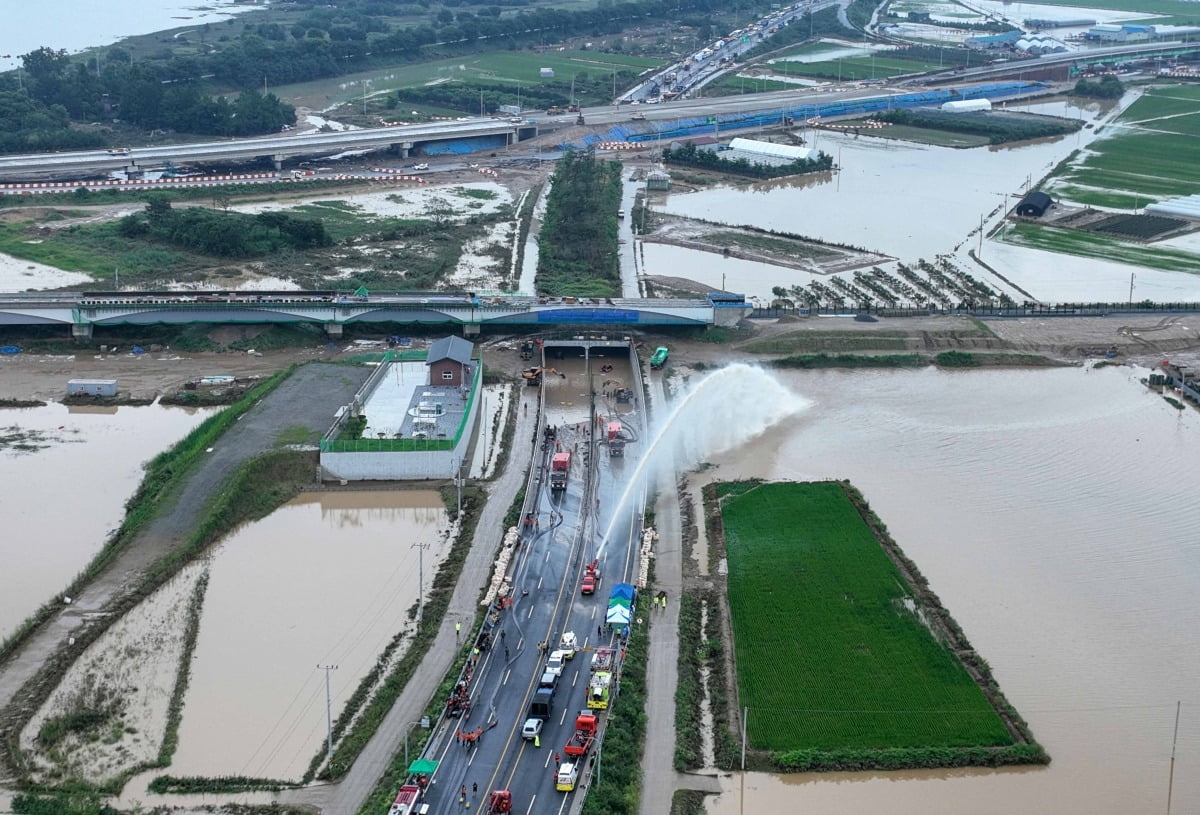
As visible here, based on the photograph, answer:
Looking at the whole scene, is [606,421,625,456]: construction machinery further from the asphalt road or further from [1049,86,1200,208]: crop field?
[1049,86,1200,208]: crop field

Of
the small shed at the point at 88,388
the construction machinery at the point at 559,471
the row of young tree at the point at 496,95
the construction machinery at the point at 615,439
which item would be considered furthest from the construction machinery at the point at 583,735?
the row of young tree at the point at 496,95

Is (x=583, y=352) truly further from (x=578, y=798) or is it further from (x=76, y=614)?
(x=578, y=798)

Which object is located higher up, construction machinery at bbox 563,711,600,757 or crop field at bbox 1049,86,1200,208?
construction machinery at bbox 563,711,600,757

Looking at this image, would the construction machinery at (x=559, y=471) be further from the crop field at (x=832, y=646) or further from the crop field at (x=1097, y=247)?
the crop field at (x=1097, y=247)

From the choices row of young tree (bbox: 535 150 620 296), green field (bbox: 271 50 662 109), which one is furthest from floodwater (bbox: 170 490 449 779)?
green field (bbox: 271 50 662 109)

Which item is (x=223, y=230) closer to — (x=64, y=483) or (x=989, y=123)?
(x=64, y=483)

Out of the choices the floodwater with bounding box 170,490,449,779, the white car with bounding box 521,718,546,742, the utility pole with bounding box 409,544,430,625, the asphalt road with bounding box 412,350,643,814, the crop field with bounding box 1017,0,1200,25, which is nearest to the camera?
the asphalt road with bounding box 412,350,643,814
